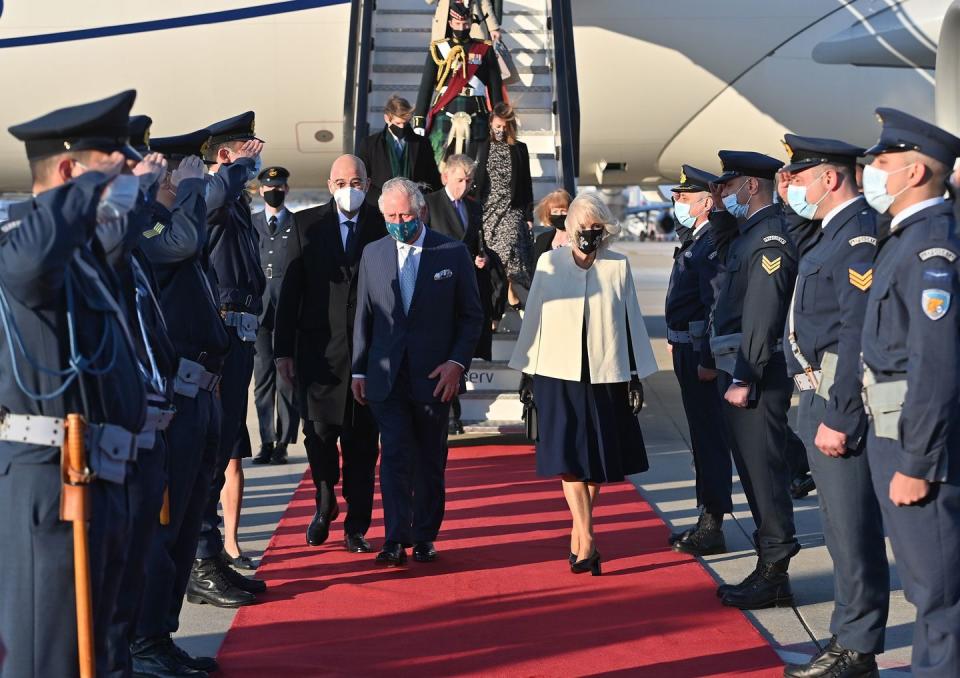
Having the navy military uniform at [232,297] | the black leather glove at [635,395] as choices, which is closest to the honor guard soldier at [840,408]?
the black leather glove at [635,395]

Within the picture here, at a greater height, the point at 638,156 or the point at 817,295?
the point at 817,295

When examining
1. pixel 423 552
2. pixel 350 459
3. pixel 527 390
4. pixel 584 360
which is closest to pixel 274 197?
pixel 350 459

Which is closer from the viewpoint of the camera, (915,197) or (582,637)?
(915,197)

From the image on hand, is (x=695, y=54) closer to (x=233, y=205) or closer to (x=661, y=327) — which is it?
(x=661, y=327)

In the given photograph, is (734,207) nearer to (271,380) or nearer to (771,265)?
(771,265)

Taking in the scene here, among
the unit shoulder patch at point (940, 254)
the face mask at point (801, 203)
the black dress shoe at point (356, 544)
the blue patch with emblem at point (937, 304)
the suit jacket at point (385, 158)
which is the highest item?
the unit shoulder patch at point (940, 254)

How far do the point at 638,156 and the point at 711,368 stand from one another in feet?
24.5

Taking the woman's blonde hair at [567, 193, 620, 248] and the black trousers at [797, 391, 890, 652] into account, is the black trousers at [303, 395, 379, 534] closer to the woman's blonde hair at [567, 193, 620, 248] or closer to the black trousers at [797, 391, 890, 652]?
the woman's blonde hair at [567, 193, 620, 248]

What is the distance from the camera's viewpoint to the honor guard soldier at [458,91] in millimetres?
9141

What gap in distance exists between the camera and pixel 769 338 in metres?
5.18

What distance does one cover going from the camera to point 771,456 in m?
5.40

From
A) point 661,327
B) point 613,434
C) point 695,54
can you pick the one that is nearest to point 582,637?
point 613,434

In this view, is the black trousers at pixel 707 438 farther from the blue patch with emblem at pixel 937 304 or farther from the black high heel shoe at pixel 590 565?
the blue patch with emblem at pixel 937 304

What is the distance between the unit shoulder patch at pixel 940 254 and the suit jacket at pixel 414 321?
2.70 meters
